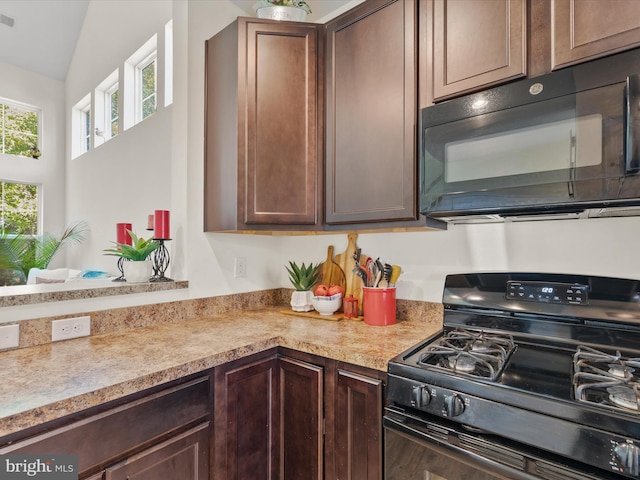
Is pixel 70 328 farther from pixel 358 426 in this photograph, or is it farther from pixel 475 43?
pixel 475 43

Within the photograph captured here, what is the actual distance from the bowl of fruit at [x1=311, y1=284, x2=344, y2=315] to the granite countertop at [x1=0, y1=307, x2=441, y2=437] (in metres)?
0.07

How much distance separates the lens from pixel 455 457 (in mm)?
947

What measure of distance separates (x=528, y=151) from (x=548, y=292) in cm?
57

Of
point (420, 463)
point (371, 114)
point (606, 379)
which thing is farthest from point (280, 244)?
point (606, 379)

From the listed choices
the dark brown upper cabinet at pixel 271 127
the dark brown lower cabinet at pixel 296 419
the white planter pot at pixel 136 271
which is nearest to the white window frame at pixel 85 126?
the white planter pot at pixel 136 271

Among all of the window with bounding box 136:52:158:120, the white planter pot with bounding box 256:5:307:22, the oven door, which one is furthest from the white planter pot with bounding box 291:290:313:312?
the window with bounding box 136:52:158:120

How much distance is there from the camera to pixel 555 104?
3.50 ft

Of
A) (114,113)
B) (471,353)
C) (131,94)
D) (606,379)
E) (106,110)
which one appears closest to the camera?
(606,379)

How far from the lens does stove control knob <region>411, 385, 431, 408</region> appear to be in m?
1.01

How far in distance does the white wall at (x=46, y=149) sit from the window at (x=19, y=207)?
0.14m

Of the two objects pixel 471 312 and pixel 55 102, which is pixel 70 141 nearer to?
pixel 55 102

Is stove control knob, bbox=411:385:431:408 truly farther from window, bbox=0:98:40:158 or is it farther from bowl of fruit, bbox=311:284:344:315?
window, bbox=0:98:40:158

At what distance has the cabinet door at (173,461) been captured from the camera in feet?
3.28

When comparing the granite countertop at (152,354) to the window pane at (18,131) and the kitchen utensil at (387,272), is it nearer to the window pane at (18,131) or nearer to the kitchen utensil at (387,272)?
the kitchen utensil at (387,272)
